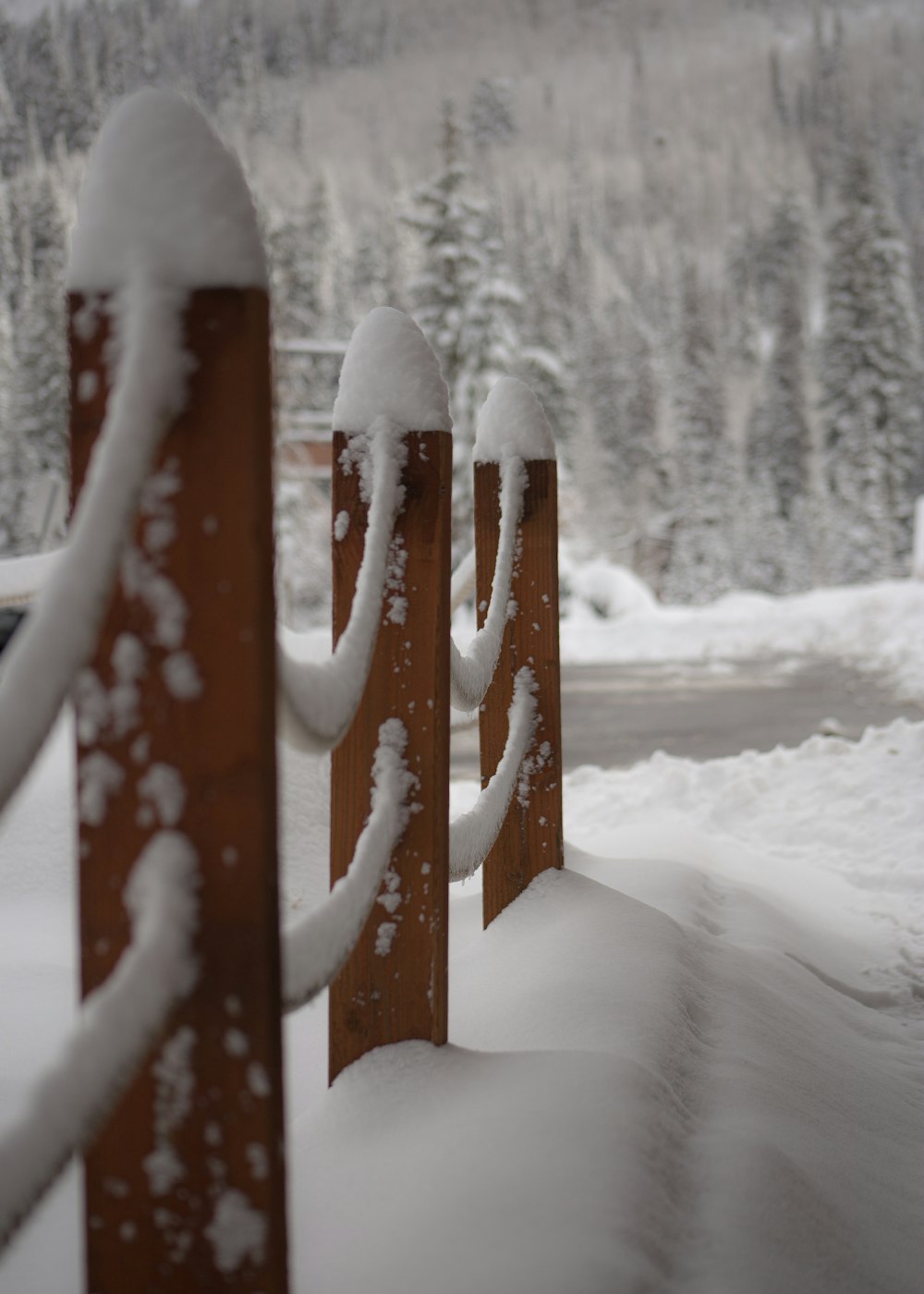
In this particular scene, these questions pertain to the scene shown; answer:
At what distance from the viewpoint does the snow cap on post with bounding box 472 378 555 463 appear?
7.18ft

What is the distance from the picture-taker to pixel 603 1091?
1.28m

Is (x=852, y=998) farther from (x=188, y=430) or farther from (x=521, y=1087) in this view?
(x=188, y=430)

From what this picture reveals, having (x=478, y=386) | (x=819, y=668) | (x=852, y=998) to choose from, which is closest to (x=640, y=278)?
(x=478, y=386)

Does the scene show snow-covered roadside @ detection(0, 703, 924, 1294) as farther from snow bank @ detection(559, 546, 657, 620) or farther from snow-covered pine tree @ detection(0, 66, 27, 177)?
snow-covered pine tree @ detection(0, 66, 27, 177)

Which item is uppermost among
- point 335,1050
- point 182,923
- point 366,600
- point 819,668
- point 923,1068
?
point 366,600

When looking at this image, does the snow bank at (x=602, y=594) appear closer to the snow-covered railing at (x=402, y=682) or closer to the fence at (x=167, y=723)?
the snow-covered railing at (x=402, y=682)

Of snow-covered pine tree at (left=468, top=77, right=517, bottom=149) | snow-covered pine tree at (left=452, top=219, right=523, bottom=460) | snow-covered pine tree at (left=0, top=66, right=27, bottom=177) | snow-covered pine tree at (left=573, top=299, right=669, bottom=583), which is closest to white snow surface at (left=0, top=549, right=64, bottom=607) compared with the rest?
snow-covered pine tree at (left=452, top=219, right=523, bottom=460)

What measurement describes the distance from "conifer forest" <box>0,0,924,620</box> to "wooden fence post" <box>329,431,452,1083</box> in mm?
6220

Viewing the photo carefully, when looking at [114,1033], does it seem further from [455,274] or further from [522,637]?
[455,274]

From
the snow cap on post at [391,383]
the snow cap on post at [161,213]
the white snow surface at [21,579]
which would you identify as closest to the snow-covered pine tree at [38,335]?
the white snow surface at [21,579]

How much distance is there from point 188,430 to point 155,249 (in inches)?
5.8

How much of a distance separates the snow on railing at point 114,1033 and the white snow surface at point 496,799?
832mm

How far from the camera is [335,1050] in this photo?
1437mm

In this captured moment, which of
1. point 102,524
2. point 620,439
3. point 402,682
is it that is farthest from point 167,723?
point 620,439
